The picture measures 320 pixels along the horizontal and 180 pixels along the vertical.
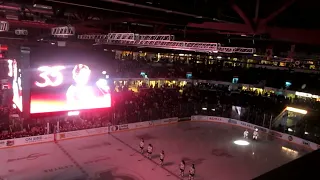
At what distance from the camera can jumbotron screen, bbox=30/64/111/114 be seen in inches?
445

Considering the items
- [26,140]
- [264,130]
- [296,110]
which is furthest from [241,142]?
[26,140]

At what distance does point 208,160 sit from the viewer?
17.8m

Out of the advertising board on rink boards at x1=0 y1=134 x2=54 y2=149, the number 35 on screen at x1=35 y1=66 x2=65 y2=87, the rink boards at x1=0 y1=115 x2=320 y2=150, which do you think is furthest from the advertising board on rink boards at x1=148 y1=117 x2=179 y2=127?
the number 35 on screen at x1=35 y1=66 x2=65 y2=87

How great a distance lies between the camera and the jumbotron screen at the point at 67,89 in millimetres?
11297

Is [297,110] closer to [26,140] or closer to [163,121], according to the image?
[163,121]

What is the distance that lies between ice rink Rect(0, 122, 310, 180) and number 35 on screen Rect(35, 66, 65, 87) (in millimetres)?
5310

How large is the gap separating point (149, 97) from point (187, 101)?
171 inches

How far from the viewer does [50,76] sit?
1162 cm

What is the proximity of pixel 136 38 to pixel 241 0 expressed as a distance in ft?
28.9

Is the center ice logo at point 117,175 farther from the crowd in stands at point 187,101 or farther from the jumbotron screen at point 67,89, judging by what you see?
the crowd in stands at point 187,101

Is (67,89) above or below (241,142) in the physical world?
above

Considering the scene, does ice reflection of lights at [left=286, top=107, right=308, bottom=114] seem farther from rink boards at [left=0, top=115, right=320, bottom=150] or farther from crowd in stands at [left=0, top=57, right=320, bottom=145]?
rink boards at [left=0, top=115, right=320, bottom=150]

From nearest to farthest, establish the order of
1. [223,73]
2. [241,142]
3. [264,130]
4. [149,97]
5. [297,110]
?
[241,142] < [264,130] < [297,110] < [149,97] < [223,73]

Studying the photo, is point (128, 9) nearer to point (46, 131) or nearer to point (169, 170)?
point (169, 170)
